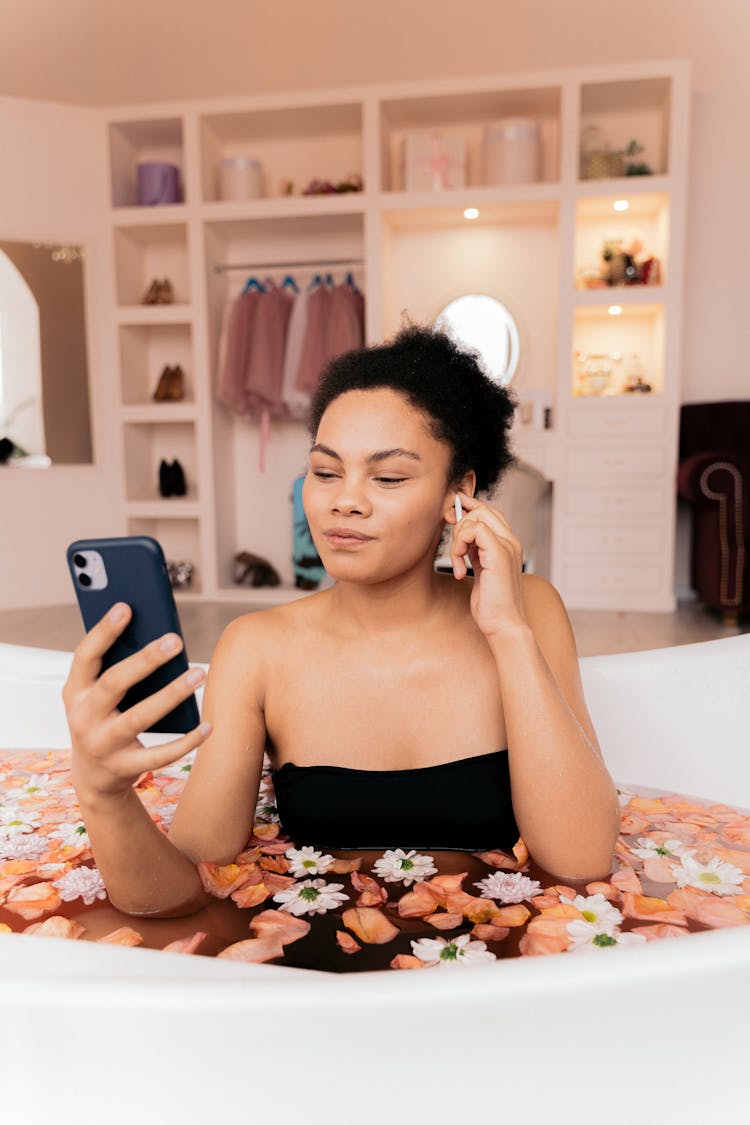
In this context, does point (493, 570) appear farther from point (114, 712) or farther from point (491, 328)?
point (491, 328)

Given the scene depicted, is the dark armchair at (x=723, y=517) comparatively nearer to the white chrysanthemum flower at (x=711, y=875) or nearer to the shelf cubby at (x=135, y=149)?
the white chrysanthemum flower at (x=711, y=875)

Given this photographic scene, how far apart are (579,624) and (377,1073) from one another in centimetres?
361

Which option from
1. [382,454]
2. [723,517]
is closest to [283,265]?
[723,517]

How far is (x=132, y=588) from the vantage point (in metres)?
0.84

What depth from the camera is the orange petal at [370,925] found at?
978 mm

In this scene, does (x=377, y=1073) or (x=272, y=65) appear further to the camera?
(x=272, y=65)

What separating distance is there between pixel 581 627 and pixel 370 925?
3126 mm

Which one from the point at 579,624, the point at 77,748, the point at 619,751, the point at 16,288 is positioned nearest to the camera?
the point at 77,748

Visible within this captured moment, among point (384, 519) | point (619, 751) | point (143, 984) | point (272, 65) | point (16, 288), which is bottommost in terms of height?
point (619, 751)

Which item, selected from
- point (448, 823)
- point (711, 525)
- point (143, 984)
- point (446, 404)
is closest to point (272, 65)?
point (711, 525)

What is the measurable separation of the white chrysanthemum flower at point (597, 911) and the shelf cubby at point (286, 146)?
14.5ft

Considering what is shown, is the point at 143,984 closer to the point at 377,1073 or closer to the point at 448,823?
the point at 377,1073

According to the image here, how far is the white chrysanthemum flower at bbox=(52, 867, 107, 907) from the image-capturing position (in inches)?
42.0

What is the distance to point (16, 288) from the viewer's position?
4621mm
